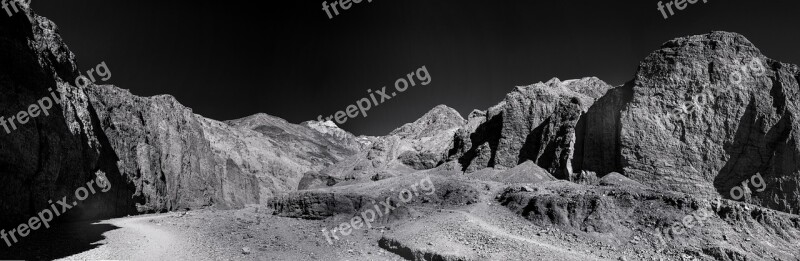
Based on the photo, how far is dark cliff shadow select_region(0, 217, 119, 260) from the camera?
789 inches

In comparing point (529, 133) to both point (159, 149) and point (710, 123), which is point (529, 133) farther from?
point (159, 149)

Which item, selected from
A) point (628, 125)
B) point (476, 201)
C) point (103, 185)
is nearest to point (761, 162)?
point (628, 125)

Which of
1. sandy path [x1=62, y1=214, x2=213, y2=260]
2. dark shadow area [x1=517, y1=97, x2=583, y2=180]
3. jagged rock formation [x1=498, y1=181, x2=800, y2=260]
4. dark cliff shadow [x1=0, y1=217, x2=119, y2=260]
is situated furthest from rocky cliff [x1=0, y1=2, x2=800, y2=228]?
jagged rock formation [x1=498, y1=181, x2=800, y2=260]

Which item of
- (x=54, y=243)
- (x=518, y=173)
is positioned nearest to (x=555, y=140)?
(x=518, y=173)

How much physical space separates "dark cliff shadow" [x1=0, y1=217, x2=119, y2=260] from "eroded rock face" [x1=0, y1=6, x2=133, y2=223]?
148 cm

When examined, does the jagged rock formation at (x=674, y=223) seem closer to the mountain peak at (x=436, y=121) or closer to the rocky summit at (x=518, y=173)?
the rocky summit at (x=518, y=173)

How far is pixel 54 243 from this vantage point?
2280 centimetres

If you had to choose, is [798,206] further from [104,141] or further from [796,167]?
[104,141]

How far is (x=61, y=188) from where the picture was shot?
30.0m

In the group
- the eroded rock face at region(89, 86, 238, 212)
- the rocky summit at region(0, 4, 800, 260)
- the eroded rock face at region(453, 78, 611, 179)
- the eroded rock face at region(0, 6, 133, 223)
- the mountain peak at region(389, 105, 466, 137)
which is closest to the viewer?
the eroded rock face at region(0, 6, 133, 223)

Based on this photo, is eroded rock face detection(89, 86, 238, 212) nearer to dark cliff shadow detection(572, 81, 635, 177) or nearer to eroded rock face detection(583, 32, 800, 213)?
dark cliff shadow detection(572, 81, 635, 177)

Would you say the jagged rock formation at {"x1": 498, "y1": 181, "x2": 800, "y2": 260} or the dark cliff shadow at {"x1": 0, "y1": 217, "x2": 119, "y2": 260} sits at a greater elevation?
the dark cliff shadow at {"x1": 0, "y1": 217, "x2": 119, "y2": 260}

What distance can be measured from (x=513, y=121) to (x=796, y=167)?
34.7 m

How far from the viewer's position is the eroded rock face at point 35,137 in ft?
75.8
